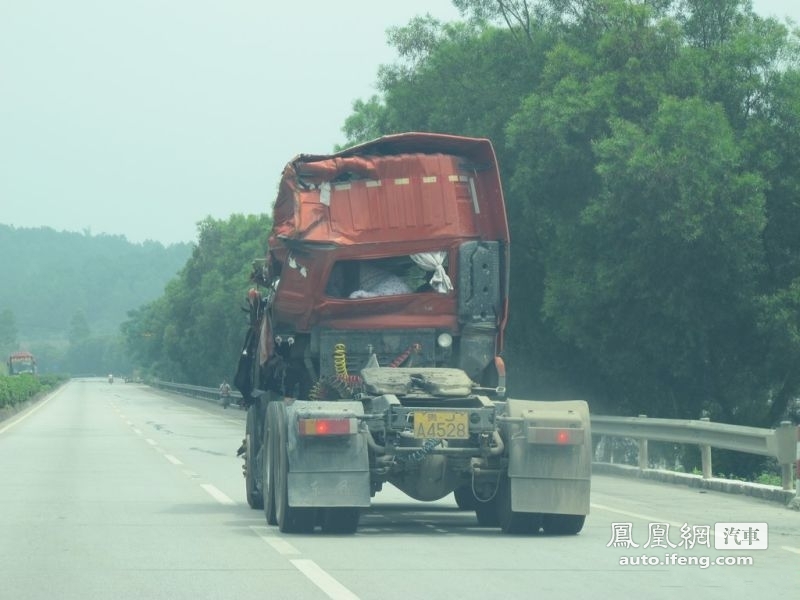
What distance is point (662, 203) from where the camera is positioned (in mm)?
26562

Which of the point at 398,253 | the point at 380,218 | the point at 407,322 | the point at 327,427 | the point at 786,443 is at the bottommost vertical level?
the point at 786,443

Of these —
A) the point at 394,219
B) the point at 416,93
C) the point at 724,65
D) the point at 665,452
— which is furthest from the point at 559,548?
the point at 416,93

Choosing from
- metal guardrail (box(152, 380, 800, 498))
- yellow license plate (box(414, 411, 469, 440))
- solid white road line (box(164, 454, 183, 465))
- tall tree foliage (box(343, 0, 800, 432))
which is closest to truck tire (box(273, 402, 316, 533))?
yellow license plate (box(414, 411, 469, 440))

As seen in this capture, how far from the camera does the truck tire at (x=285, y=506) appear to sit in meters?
12.8

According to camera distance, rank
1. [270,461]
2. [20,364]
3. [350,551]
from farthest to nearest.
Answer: [20,364] < [270,461] < [350,551]

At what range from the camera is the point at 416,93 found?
3781 cm

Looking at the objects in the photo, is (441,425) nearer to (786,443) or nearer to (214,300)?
(786,443)

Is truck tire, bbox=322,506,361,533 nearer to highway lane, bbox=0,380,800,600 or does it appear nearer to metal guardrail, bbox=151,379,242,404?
highway lane, bbox=0,380,800,600

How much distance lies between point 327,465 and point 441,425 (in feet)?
3.29

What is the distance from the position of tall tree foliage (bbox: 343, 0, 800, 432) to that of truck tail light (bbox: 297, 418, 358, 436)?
48.4 ft

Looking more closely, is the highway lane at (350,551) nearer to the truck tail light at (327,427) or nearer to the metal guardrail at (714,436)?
the metal guardrail at (714,436)

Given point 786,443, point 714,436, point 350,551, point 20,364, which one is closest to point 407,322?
point 350,551

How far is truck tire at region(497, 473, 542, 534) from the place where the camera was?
13133mm

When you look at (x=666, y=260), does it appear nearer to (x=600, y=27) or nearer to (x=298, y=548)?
(x=600, y=27)
